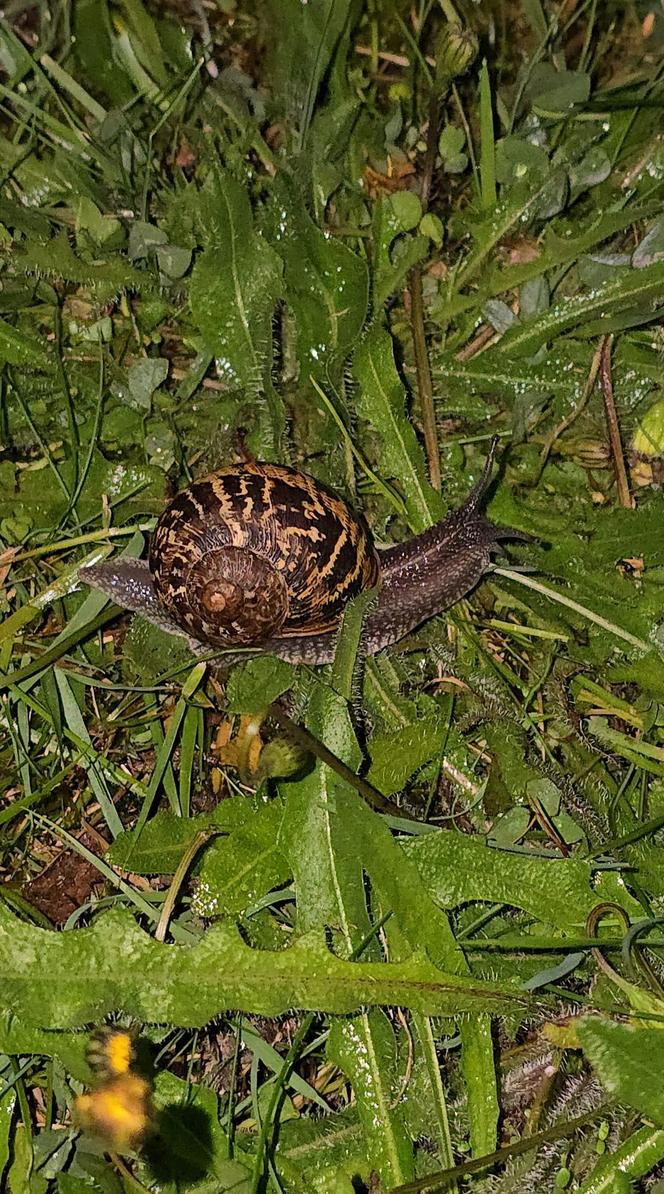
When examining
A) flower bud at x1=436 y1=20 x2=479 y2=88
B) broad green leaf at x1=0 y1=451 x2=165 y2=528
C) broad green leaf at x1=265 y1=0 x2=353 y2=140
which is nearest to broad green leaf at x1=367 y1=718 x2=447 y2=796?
broad green leaf at x1=0 y1=451 x2=165 y2=528

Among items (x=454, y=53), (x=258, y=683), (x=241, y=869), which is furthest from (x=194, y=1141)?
(x=454, y=53)

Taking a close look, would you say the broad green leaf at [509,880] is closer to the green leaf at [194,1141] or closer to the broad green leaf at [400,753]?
the broad green leaf at [400,753]

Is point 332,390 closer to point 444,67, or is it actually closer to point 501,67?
point 444,67

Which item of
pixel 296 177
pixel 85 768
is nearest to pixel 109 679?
pixel 85 768

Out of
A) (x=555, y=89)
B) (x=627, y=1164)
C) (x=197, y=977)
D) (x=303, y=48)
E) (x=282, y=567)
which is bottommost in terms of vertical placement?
(x=627, y=1164)

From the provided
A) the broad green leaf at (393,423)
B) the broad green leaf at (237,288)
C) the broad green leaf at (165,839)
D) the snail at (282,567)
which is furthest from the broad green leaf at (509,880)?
the broad green leaf at (237,288)

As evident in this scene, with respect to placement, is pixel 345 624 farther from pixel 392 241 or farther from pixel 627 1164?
pixel 627 1164

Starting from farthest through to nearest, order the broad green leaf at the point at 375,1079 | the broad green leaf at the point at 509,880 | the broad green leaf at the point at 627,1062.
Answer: the broad green leaf at the point at 509,880
the broad green leaf at the point at 375,1079
the broad green leaf at the point at 627,1062
